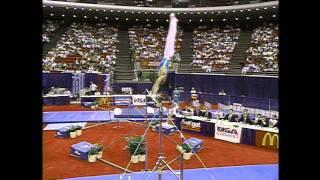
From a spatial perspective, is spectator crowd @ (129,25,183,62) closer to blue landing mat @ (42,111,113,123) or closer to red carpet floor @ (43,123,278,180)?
blue landing mat @ (42,111,113,123)

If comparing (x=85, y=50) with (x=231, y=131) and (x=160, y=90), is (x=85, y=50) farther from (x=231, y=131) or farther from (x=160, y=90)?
(x=231, y=131)

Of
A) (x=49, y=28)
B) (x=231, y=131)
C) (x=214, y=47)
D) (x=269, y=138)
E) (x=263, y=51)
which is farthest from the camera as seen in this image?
(x=49, y=28)

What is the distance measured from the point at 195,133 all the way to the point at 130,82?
46.0ft

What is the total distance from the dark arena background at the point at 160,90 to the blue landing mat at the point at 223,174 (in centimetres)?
3

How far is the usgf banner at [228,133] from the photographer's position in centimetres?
1418

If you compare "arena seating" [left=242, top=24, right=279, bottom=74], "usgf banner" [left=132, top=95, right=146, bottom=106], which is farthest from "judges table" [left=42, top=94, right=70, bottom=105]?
"arena seating" [left=242, top=24, right=279, bottom=74]

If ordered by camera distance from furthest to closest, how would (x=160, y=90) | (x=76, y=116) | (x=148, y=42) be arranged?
1. (x=148, y=42)
2. (x=160, y=90)
3. (x=76, y=116)

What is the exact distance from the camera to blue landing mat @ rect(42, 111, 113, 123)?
1838cm

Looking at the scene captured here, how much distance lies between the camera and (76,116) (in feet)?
64.3

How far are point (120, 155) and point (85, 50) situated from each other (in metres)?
23.7

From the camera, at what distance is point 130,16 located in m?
38.6

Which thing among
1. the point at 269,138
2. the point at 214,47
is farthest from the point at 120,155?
the point at 214,47
